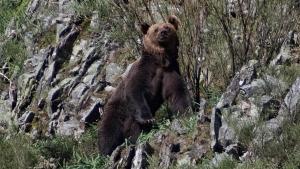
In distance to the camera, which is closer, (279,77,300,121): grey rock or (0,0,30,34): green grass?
Answer: (279,77,300,121): grey rock

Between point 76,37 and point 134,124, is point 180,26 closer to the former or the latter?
point 134,124

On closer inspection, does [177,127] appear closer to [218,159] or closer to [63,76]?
[218,159]

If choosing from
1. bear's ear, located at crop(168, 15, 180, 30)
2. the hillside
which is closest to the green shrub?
the hillside

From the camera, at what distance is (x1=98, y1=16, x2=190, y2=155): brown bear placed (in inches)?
463

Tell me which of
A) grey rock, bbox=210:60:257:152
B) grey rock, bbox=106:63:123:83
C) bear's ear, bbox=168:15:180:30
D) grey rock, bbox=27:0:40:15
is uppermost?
bear's ear, bbox=168:15:180:30

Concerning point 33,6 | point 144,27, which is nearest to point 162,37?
point 144,27

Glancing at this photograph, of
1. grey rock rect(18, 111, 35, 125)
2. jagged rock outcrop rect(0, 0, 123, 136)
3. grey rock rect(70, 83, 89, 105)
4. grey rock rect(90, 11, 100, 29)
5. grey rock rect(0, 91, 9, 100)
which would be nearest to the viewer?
jagged rock outcrop rect(0, 0, 123, 136)

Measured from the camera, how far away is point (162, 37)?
12.0 m

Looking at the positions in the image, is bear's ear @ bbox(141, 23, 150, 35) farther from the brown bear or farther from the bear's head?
the brown bear

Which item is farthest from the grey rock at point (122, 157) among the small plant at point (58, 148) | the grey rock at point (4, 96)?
the grey rock at point (4, 96)

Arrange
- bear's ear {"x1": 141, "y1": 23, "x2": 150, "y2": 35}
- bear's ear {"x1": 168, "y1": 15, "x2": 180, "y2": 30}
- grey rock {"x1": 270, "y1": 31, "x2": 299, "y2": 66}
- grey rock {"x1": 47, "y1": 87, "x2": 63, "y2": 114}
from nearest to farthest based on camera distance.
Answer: grey rock {"x1": 270, "y1": 31, "x2": 299, "y2": 66}
bear's ear {"x1": 168, "y1": 15, "x2": 180, "y2": 30}
bear's ear {"x1": 141, "y1": 23, "x2": 150, "y2": 35}
grey rock {"x1": 47, "y1": 87, "x2": 63, "y2": 114}

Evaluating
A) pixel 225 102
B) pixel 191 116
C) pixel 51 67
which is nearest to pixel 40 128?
pixel 51 67

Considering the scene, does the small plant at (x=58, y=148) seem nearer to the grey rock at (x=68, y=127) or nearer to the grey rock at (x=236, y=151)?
the grey rock at (x=68, y=127)

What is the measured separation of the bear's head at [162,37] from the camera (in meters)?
12.0
